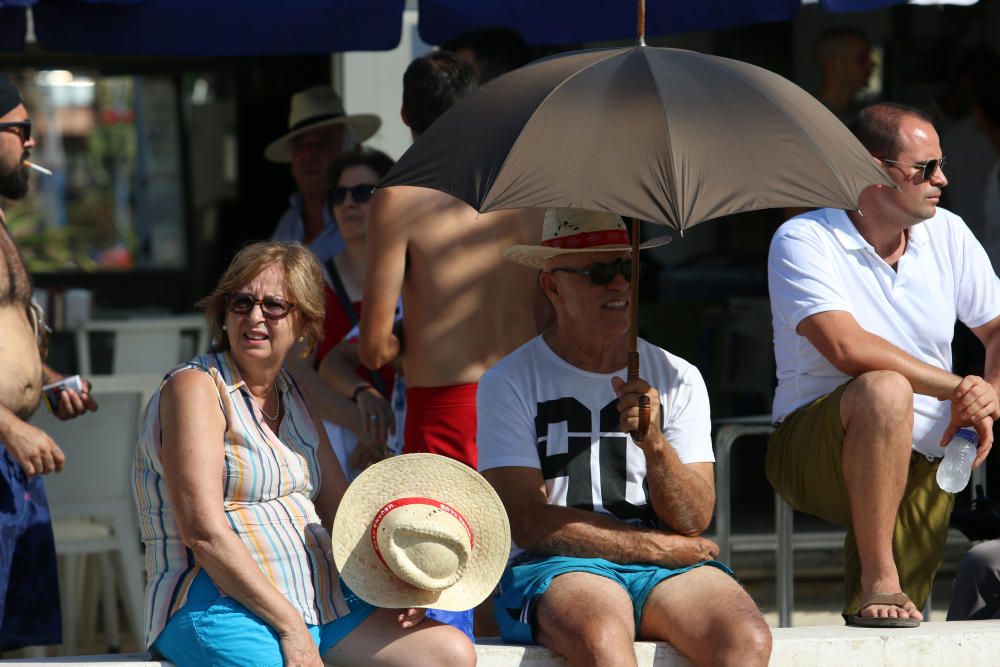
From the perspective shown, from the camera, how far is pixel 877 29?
352 inches

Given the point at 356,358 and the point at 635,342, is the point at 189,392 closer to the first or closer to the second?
the point at 635,342

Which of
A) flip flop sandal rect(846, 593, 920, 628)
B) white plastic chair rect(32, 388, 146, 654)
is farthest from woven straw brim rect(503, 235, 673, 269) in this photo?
white plastic chair rect(32, 388, 146, 654)

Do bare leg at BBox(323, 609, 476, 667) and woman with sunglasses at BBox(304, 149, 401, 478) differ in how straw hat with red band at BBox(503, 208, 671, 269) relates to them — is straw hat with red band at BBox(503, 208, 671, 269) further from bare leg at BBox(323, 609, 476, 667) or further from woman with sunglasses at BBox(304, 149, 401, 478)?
bare leg at BBox(323, 609, 476, 667)

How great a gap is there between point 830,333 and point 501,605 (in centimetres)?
114

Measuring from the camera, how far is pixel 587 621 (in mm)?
3176

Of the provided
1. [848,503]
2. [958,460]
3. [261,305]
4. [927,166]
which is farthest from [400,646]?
[927,166]

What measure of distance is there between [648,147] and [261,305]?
3.12 ft

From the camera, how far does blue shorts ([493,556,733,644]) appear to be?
132 inches

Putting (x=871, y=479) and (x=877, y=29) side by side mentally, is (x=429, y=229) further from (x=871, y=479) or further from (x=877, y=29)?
(x=877, y=29)

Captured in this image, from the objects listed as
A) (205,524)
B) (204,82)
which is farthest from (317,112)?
(204,82)

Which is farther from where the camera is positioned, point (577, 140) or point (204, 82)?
point (204, 82)

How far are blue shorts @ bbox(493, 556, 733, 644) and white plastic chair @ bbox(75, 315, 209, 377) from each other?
424cm

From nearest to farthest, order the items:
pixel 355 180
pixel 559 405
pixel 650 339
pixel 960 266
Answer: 1. pixel 559 405
2. pixel 960 266
3. pixel 355 180
4. pixel 650 339

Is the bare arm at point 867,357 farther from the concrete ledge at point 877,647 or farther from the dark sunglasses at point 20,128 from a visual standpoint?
the dark sunglasses at point 20,128
